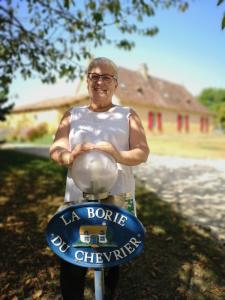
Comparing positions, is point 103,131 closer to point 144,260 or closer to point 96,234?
point 96,234

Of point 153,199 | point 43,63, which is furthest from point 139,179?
point 43,63

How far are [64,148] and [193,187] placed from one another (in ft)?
22.1

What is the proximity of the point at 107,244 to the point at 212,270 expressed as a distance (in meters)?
2.48

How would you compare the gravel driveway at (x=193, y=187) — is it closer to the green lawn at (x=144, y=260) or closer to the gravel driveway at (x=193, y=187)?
the gravel driveway at (x=193, y=187)

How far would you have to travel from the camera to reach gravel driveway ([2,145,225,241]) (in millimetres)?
6247

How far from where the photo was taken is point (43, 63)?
8312mm

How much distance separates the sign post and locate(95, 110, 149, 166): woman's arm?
0.96 feet

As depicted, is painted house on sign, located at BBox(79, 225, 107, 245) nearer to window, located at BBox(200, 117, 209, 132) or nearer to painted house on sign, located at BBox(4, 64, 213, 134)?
painted house on sign, located at BBox(4, 64, 213, 134)

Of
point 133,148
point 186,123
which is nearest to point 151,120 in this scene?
point 186,123

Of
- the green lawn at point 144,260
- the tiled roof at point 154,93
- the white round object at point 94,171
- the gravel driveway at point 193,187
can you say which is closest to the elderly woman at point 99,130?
the white round object at point 94,171

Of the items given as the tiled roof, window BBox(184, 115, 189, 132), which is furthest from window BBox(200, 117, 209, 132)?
window BBox(184, 115, 189, 132)

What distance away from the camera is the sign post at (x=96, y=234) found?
6.51 feet

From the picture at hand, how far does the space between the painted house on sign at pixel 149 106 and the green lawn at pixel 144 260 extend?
76.5ft

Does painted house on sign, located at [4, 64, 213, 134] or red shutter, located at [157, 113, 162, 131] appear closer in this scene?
painted house on sign, located at [4, 64, 213, 134]
